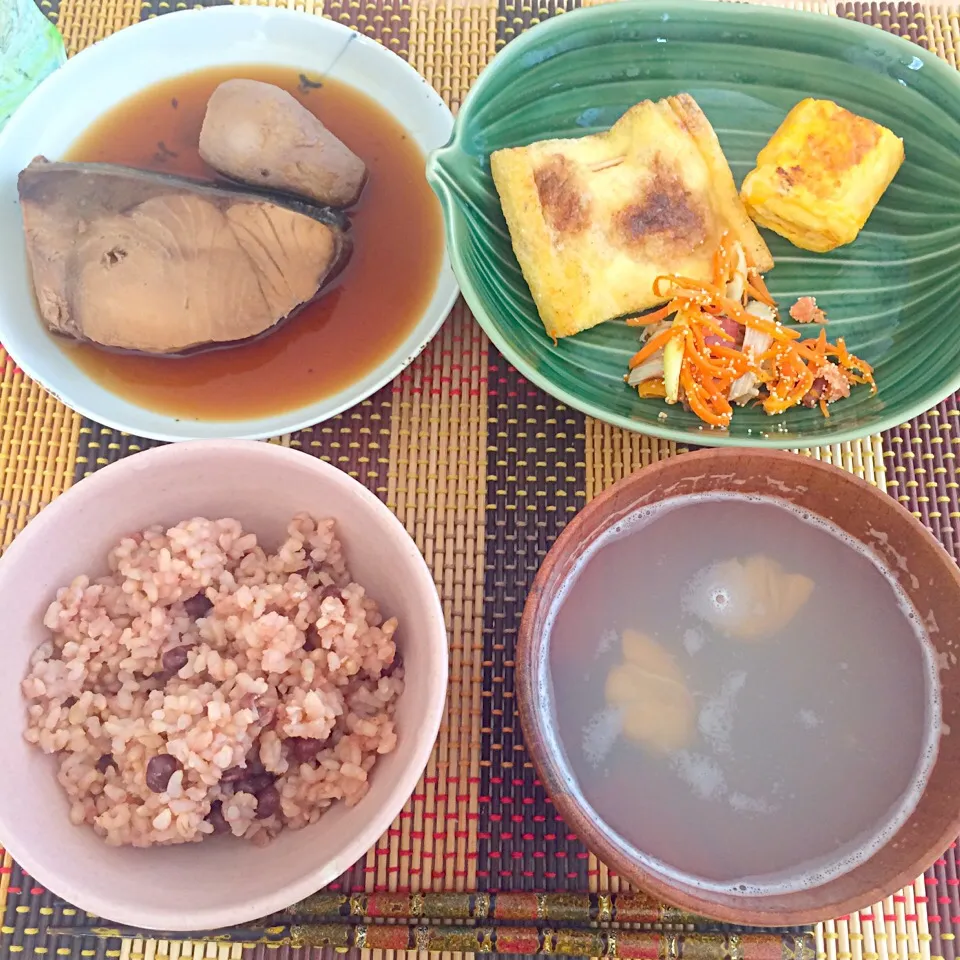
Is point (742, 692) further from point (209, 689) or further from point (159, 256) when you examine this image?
point (159, 256)

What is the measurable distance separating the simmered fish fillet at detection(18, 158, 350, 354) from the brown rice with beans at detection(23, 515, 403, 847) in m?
0.55

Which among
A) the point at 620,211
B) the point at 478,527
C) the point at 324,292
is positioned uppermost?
the point at 620,211

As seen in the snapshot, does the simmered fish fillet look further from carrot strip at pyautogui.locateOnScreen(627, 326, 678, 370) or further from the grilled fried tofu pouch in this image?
carrot strip at pyautogui.locateOnScreen(627, 326, 678, 370)

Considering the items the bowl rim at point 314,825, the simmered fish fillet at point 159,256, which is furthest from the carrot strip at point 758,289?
the bowl rim at point 314,825

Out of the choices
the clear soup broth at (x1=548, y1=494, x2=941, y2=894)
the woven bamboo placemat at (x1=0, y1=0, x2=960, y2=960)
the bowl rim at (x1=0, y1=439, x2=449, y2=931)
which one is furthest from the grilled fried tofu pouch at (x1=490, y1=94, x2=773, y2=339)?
the bowl rim at (x1=0, y1=439, x2=449, y2=931)

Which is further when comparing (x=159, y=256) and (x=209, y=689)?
(x=159, y=256)

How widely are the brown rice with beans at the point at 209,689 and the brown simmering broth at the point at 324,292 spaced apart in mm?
450

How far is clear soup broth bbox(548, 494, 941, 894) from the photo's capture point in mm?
916

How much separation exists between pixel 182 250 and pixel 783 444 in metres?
1.03

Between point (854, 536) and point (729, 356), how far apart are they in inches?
15.6

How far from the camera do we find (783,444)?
3.77 feet

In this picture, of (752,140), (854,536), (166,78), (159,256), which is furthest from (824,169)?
(166,78)

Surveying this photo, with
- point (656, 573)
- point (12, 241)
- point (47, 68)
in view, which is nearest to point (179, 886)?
point (656, 573)

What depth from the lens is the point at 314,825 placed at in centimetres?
83
